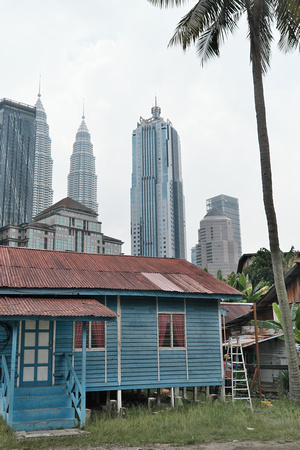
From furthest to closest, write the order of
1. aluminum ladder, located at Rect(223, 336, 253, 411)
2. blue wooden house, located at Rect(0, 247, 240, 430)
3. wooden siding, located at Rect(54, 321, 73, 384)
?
aluminum ladder, located at Rect(223, 336, 253, 411), wooden siding, located at Rect(54, 321, 73, 384), blue wooden house, located at Rect(0, 247, 240, 430)

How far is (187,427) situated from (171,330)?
Result: 4.30m

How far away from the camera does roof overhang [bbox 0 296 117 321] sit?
12539 millimetres

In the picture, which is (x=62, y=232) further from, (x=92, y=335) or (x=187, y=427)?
(x=187, y=427)

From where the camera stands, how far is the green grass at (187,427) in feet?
37.2

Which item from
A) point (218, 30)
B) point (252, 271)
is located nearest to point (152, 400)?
point (218, 30)

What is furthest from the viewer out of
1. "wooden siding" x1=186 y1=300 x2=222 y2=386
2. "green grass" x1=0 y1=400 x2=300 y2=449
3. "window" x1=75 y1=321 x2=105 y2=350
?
"wooden siding" x1=186 y1=300 x2=222 y2=386

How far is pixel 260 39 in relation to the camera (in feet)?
58.1

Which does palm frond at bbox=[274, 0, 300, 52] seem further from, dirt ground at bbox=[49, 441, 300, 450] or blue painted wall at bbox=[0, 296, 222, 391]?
dirt ground at bbox=[49, 441, 300, 450]

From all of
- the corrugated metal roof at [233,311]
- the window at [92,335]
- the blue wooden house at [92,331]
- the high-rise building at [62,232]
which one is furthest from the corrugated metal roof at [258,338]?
the high-rise building at [62,232]

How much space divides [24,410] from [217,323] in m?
7.67

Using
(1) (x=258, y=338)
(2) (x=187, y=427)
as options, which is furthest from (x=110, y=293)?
(1) (x=258, y=338)

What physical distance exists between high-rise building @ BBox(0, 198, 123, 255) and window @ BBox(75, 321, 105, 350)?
11852 centimetres

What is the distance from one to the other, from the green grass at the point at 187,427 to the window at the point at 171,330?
7.44 feet

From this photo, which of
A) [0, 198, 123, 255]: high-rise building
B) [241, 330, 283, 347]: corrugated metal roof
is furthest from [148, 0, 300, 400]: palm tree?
[0, 198, 123, 255]: high-rise building
